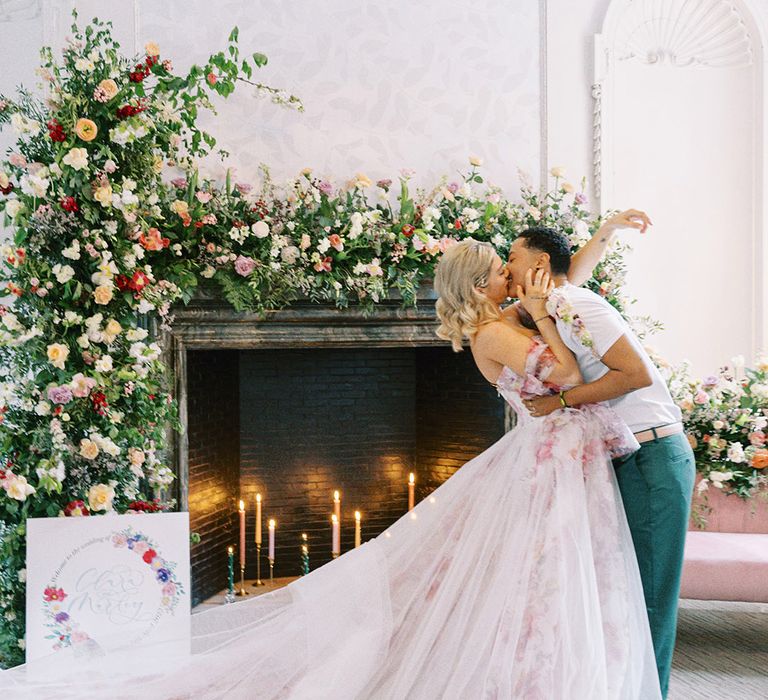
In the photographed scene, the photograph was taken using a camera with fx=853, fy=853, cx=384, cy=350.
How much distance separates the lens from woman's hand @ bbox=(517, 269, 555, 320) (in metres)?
2.48

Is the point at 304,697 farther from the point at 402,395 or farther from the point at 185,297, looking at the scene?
the point at 402,395

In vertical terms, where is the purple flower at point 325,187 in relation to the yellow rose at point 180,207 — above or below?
above

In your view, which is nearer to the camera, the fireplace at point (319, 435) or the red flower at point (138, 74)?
the red flower at point (138, 74)

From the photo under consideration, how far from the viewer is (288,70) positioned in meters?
3.95

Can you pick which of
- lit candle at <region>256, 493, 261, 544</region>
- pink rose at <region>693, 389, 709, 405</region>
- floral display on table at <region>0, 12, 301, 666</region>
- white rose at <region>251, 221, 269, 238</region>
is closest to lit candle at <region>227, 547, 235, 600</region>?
lit candle at <region>256, 493, 261, 544</region>

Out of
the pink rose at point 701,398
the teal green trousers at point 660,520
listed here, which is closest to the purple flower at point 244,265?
the teal green trousers at point 660,520

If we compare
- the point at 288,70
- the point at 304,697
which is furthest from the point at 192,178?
the point at 304,697

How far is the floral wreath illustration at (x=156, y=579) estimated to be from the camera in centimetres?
283

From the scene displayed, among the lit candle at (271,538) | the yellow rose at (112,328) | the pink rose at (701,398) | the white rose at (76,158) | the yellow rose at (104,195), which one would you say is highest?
the white rose at (76,158)

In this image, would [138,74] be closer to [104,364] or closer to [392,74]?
[104,364]

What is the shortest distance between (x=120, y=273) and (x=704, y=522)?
2807mm

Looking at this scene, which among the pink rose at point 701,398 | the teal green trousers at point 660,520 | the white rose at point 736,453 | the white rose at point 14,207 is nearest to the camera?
the teal green trousers at point 660,520

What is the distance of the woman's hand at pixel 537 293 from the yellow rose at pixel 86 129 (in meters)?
1.58

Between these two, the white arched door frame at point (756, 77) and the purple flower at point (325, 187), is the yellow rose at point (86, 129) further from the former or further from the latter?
the white arched door frame at point (756, 77)
